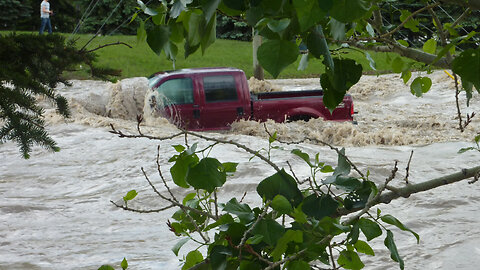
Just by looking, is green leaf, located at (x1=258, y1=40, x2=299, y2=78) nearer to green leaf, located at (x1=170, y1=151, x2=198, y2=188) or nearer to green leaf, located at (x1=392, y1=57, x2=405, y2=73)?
green leaf, located at (x1=170, y1=151, x2=198, y2=188)

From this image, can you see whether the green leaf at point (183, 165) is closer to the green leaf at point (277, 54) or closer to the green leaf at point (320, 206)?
the green leaf at point (320, 206)

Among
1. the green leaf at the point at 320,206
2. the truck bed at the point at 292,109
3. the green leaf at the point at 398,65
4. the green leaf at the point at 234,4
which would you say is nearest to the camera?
the green leaf at the point at 234,4

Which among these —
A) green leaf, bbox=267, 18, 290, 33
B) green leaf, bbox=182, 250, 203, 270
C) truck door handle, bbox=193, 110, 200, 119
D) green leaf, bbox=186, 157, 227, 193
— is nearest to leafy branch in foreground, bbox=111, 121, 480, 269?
green leaf, bbox=186, 157, 227, 193

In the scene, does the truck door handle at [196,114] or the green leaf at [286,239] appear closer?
the green leaf at [286,239]

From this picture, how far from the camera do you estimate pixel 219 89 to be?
11656mm

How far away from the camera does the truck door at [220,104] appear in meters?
11.4

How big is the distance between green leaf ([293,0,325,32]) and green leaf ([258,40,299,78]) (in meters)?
0.10

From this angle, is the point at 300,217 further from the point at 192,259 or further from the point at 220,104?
the point at 220,104

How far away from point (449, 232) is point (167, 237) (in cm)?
255

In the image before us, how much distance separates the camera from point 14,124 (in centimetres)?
382

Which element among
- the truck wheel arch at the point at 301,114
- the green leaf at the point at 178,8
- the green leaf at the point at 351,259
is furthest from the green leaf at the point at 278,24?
the truck wheel arch at the point at 301,114

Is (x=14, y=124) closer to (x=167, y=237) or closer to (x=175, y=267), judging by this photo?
(x=175, y=267)

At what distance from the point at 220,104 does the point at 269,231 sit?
994 cm

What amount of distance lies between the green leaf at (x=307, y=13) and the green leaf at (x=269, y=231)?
26.1 inches
